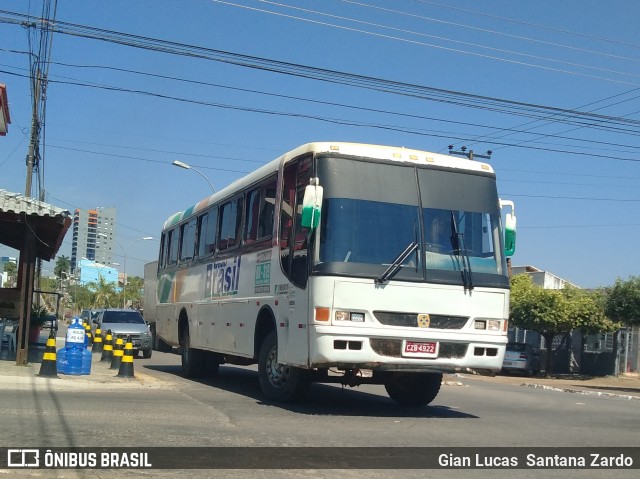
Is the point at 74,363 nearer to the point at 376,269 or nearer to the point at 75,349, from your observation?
the point at 75,349

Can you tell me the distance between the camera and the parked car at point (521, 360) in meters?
32.6

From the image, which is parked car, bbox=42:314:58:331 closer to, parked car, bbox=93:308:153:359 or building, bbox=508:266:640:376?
parked car, bbox=93:308:153:359

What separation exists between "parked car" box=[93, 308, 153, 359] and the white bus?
44.5 feet

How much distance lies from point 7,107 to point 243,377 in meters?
21.7

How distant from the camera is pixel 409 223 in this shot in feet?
34.8

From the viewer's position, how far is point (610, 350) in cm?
3356

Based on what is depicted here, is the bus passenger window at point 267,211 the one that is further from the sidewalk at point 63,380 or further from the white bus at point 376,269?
the sidewalk at point 63,380

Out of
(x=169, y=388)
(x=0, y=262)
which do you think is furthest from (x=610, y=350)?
(x=0, y=262)

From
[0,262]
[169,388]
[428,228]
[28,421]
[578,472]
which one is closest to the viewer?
[578,472]

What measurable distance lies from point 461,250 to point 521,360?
23305 mm

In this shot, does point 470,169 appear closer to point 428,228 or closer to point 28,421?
point 428,228

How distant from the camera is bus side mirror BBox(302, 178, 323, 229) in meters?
9.91

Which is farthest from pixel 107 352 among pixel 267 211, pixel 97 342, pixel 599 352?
pixel 599 352

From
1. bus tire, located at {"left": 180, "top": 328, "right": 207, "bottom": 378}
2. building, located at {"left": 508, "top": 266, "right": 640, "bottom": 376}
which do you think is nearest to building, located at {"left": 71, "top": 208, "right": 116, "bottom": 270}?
building, located at {"left": 508, "top": 266, "right": 640, "bottom": 376}
